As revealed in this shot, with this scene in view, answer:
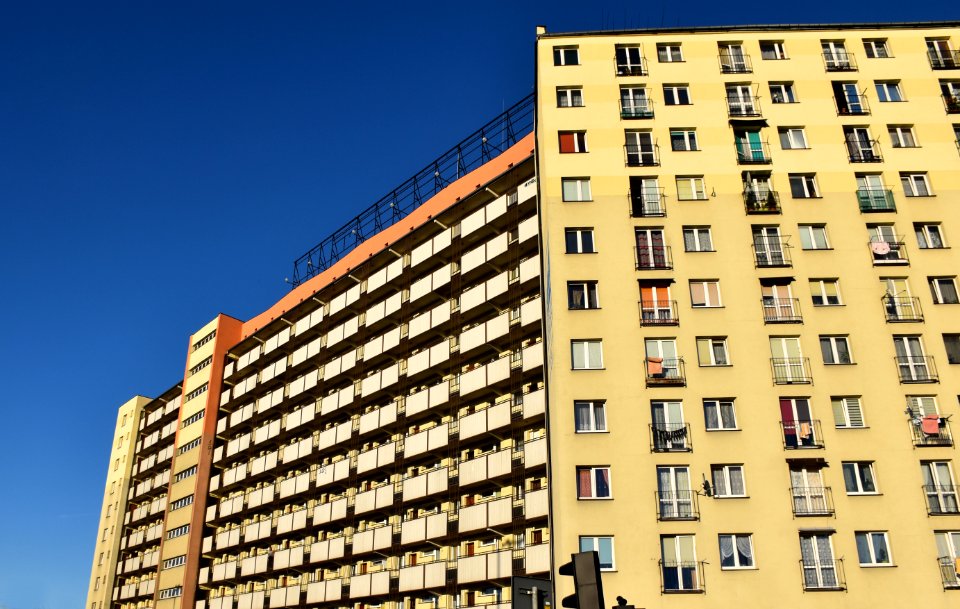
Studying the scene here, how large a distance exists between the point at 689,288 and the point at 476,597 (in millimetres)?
18590

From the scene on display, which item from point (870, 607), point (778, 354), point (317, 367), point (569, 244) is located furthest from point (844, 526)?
point (317, 367)

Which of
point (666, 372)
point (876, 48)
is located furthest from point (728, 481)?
point (876, 48)

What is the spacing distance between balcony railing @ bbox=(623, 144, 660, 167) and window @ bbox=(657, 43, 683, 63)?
18.2ft

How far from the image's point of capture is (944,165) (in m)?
41.3

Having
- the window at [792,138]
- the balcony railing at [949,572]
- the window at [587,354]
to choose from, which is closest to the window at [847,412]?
the balcony railing at [949,572]

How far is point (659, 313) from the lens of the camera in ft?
126

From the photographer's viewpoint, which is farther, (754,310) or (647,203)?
(647,203)

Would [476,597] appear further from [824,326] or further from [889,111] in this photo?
[889,111]

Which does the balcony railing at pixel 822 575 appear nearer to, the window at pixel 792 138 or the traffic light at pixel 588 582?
the window at pixel 792 138

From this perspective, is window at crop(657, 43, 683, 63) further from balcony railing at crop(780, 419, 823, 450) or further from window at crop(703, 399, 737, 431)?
balcony railing at crop(780, 419, 823, 450)

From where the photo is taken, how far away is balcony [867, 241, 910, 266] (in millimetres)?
39031

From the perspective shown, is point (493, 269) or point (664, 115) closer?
point (664, 115)

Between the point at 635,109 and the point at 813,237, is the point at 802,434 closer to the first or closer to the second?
the point at 813,237

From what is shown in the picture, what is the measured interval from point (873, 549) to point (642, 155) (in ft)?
66.4
